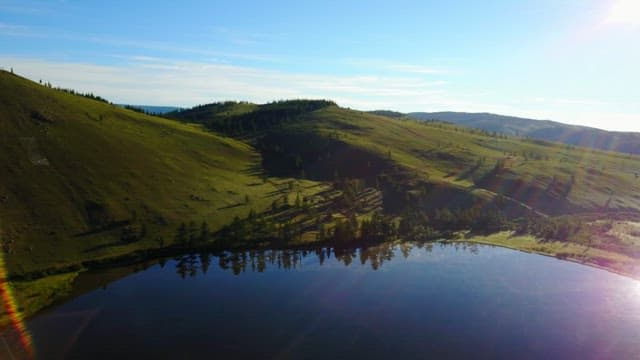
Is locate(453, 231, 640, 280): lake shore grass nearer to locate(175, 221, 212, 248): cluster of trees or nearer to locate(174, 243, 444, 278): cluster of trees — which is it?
locate(174, 243, 444, 278): cluster of trees

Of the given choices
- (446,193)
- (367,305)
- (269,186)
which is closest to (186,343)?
(367,305)

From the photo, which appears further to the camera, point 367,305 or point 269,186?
point 269,186

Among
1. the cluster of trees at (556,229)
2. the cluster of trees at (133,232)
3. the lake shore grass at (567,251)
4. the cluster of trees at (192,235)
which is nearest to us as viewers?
the lake shore grass at (567,251)

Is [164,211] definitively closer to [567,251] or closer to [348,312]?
[348,312]

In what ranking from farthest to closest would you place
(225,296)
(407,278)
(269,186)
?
(269,186)
(407,278)
(225,296)

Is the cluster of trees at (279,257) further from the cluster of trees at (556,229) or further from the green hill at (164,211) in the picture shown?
the cluster of trees at (556,229)

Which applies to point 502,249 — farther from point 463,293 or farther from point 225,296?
point 225,296

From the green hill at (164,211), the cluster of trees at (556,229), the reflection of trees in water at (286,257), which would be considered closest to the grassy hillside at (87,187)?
the green hill at (164,211)
